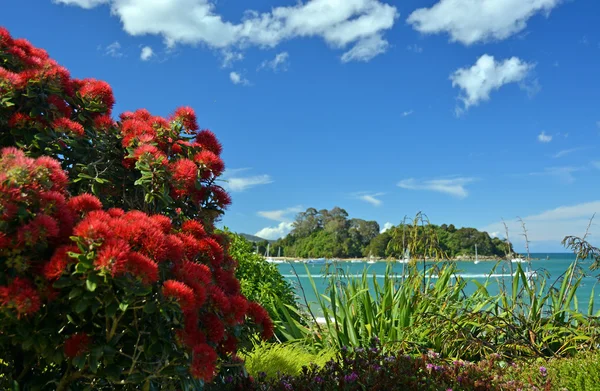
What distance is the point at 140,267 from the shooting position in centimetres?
214

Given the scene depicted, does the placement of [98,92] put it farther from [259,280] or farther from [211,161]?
[259,280]

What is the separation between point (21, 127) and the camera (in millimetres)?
3164

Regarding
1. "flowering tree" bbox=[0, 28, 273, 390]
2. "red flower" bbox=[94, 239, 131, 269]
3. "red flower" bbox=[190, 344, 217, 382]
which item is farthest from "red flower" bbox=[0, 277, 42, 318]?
"red flower" bbox=[190, 344, 217, 382]

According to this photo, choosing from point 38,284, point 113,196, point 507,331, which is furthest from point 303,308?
point 38,284

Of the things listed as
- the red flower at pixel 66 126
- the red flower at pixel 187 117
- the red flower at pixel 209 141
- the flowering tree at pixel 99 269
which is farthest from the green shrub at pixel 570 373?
the red flower at pixel 66 126

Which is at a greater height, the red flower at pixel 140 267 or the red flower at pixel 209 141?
the red flower at pixel 209 141

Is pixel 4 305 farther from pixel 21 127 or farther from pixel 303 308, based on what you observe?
pixel 303 308

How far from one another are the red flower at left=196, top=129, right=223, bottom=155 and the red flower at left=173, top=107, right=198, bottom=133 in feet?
0.25

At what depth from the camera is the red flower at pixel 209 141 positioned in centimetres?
351

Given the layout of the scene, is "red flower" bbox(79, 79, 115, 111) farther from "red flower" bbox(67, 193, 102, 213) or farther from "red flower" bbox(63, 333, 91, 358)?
"red flower" bbox(63, 333, 91, 358)

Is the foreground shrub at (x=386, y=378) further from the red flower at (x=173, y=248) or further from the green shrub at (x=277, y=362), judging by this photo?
the red flower at (x=173, y=248)

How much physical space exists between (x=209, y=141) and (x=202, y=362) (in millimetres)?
1605

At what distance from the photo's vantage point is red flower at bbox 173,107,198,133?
3475 millimetres

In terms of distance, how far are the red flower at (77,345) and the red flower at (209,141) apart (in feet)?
4.93
